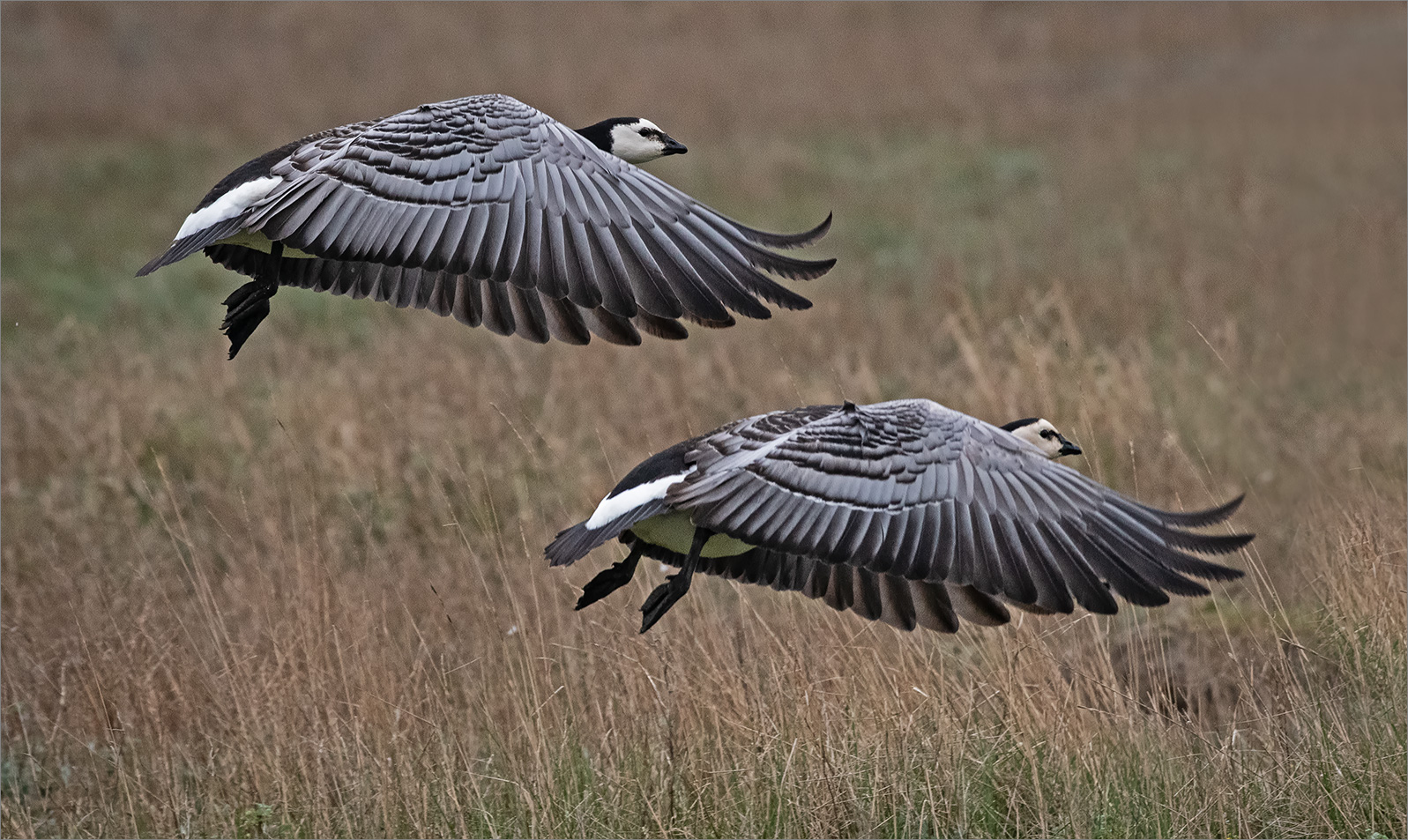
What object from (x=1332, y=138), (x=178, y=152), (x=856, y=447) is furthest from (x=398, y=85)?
(x=856, y=447)

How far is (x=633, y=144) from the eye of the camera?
4.55 m

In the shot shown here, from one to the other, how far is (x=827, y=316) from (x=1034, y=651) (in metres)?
7.25

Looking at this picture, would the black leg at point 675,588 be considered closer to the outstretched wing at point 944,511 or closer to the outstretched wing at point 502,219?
the outstretched wing at point 944,511

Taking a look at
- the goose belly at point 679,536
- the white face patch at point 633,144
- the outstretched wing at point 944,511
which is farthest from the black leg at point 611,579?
the white face patch at point 633,144

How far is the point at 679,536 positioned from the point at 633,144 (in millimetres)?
1363

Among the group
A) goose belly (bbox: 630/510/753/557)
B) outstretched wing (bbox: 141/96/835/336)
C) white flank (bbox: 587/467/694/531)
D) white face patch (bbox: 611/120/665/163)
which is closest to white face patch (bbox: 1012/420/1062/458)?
goose belly (bbox: 630/510/753/557)

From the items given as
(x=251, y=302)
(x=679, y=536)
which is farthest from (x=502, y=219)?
(x=679, y=536)

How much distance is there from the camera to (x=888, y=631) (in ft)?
19.5

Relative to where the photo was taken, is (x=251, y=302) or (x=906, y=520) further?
(x=251, y=302)

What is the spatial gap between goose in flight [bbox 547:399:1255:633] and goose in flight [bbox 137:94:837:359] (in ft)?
1.77

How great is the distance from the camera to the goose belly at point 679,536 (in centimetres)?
404

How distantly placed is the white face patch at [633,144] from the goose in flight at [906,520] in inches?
42.1

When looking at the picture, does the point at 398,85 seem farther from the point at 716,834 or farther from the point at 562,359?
the point at 716,834

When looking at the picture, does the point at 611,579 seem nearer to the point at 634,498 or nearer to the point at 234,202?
the point at 634,498
